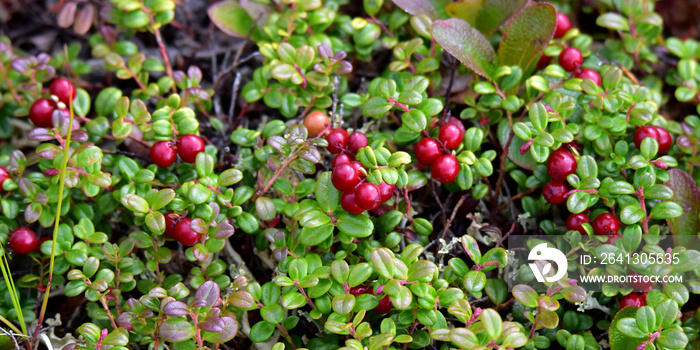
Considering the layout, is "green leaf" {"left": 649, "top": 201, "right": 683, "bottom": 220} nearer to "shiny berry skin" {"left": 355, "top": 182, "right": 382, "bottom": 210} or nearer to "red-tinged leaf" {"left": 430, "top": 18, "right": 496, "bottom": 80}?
"red-tinged leaf" {"left": 430, "top": 18, "right": 496, "bottom": 80}

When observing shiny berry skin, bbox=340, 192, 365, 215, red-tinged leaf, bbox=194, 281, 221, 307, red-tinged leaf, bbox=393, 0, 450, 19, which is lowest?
red-tinged leaf, bbox=194, 281, 221, 307

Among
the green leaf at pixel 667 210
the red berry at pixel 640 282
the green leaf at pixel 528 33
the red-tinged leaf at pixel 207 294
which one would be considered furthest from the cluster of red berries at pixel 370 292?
the green leaf at pixel 528 33

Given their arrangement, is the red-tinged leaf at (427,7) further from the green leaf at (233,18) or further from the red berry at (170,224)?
the red berry at (170,224)

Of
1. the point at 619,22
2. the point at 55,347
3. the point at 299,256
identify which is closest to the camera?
the point at 299,256

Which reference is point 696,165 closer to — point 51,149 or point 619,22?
point 619,22

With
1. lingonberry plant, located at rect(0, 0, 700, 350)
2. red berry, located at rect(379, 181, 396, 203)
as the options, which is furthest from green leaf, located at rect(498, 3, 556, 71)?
red berry, located at rect(379, 181, 396, 203)

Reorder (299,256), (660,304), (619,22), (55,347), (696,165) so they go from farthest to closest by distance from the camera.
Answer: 1. (619,22)
2. (696,165)
3. (55,347)
4. (299,256)
5. (660,304)

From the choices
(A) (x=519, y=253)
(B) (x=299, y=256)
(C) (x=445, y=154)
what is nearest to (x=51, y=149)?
(B) (x=299, y=256)
